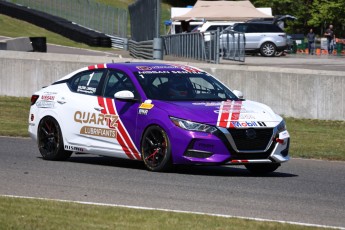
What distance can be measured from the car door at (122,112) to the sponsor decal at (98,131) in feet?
0.19

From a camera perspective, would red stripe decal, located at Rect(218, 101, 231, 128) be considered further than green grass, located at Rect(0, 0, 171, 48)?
No

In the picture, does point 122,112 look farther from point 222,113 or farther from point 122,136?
point 222,113

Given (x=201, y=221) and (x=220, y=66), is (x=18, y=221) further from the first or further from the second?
(x=220, y=66)

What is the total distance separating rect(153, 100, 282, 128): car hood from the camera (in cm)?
1196

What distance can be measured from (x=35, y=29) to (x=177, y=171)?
41.7 metres

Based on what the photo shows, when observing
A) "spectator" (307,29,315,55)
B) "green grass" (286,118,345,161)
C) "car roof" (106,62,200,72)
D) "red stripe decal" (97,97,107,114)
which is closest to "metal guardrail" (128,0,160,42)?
"green grass" (286,118,345,161)

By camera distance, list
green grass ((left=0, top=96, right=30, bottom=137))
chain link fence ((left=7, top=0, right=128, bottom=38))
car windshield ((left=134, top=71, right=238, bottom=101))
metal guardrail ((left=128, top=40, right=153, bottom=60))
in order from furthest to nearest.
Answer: chain link fence ((left=7, top=0, right=128, bottom=38)) → metal guardrail ((left=128, top=40, right=153, bottom=60)) → green grass ((left=0, top=96, right=30, bottom=137)) → car windshield ((left=134, top=71, right=238, bottom=101))

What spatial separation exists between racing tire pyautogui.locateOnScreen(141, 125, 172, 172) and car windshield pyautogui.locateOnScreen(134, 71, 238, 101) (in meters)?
0.59

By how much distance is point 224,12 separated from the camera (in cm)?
5216

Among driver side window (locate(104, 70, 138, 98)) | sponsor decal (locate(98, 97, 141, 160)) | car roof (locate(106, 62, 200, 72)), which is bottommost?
sponsor decal (locate(98, 97, 141, 160))

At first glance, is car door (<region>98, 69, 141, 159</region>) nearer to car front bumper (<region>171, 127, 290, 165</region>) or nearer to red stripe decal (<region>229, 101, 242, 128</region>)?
car front bumper (<region>171, 127, 290, 165</region>)

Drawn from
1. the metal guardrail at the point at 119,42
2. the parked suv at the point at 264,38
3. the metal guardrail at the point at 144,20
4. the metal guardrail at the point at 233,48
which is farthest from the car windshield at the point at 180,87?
the metal guardrail at the point at 119,42

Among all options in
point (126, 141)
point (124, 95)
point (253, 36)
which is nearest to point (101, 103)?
point (124, 95)

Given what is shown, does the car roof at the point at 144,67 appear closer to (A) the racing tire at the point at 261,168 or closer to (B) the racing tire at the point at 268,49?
(A) the racing tire at the point at 261,168
